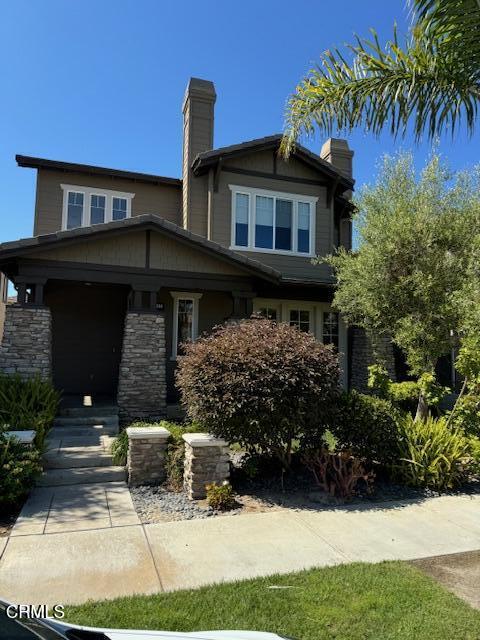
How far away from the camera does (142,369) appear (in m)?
10.4

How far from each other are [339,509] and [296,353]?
2165 mm

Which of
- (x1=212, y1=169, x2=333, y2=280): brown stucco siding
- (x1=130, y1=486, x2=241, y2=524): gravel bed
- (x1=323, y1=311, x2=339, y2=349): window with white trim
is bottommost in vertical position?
(x1=130, y1=486, x2=241, y2=524): gravel bed

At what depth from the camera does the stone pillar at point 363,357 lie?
13562 mm

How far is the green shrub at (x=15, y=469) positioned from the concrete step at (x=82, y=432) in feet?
8.78

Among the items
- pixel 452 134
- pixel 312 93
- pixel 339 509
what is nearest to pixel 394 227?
pixel 452 134

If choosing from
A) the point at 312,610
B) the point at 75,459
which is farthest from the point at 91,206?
the point at 312,610

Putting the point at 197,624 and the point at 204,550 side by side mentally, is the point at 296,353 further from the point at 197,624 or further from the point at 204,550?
the point at 197,624

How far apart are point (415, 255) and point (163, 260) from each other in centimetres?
579

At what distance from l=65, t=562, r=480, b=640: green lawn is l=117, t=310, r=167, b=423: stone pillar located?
6.78 meters

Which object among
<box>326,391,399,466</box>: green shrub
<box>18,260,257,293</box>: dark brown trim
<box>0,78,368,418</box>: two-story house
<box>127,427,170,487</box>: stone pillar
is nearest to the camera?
<box>127,427,170,487</box>: stone pillar

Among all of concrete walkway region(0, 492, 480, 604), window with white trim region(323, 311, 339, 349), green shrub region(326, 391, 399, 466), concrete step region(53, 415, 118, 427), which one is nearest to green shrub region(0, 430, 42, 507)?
concrete walkway region(0, 492, 480, 604)

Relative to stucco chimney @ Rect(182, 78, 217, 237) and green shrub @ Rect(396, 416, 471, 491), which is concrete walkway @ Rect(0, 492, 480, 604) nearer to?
green shrub @ Rect(396, 416, 471, 491)

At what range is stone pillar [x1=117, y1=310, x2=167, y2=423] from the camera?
10.3 metres

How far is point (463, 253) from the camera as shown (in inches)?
370
